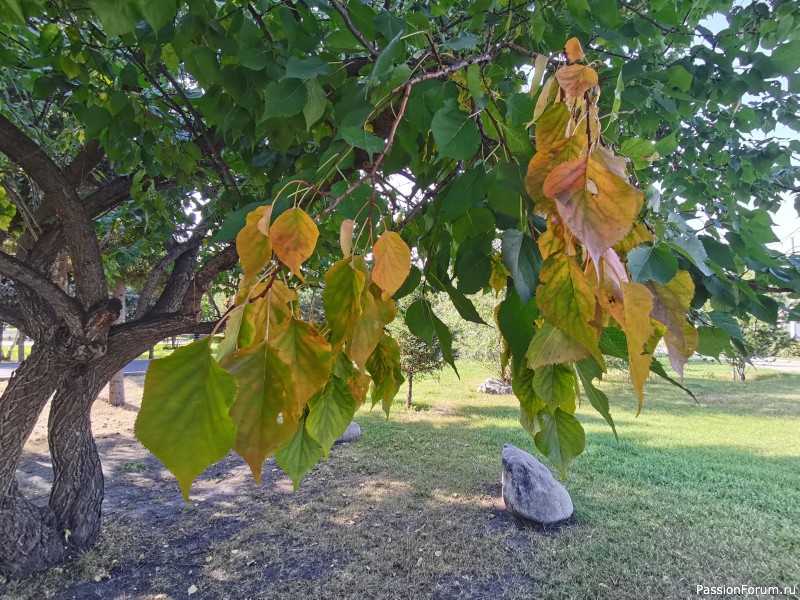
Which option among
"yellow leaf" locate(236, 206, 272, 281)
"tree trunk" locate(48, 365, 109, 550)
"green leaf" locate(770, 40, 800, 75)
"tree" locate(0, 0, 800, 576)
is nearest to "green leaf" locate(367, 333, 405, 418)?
"tree" locate(0, 0, 800, 576)

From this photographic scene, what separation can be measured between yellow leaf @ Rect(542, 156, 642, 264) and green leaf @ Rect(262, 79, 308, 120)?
0.63 m

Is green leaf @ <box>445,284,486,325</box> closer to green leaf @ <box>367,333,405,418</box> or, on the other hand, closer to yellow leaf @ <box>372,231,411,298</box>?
green leaf @ <box>367,333,405,418</box>

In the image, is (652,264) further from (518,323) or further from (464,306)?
(464,306)

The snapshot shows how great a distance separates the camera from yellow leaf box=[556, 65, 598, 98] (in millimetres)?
337

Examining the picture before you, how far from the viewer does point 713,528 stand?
4152 millimetres

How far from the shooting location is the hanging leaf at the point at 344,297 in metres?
0.38

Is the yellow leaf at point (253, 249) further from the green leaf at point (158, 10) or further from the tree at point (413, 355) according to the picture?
the tree at point (413, 355)

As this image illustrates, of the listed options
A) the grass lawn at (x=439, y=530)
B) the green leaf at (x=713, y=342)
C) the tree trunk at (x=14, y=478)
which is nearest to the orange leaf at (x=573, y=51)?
the green leaf at (x=713, y=342)

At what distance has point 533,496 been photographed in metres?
4.21

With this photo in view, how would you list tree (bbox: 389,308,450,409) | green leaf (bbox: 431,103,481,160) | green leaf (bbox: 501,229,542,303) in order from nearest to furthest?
green leaf (bbox: 501,229,542,303) < green leaf (bbox: 431,103,481,160) < tree (bbox: 389,308,450,409)

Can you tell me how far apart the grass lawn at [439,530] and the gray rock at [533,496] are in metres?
0.15

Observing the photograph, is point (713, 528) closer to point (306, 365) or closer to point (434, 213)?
point (434, 213)

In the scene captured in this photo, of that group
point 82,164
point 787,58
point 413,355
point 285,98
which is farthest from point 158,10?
point 413,355

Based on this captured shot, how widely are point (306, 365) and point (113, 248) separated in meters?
4.72
